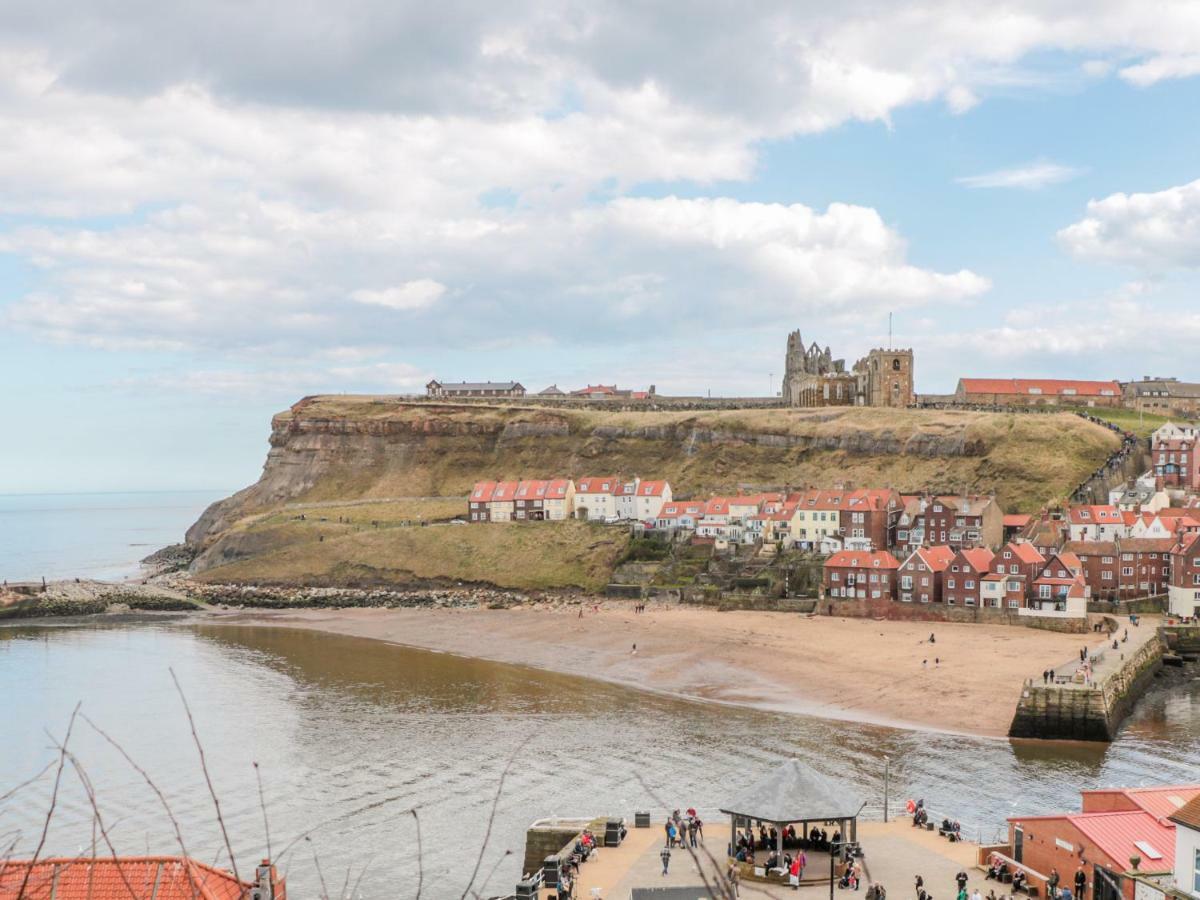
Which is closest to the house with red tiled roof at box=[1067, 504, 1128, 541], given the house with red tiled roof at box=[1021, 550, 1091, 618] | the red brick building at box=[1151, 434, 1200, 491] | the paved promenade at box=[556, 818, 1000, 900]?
the house with red tiled roof at box=[1021, 550, 1091, 618]

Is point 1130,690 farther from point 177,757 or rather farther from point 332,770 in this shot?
point 177,757

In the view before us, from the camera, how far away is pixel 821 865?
2798cm

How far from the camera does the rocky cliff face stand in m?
109

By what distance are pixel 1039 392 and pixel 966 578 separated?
235ft

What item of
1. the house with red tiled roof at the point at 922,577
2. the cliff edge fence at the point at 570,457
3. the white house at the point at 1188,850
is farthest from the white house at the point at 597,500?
the white house at the point at 1188,850

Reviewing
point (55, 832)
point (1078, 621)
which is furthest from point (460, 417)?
point (55, 832)

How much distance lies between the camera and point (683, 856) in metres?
29.7

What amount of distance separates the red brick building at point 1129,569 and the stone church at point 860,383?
61880mm

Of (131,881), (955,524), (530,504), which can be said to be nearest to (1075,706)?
(131,881)

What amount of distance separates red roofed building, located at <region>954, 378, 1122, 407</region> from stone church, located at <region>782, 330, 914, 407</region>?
8.62 meters

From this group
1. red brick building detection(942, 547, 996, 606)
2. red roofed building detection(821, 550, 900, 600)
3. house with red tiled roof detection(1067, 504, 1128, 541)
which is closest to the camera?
red brick building detection(942, 547, 996, 606)

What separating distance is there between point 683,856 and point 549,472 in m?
107

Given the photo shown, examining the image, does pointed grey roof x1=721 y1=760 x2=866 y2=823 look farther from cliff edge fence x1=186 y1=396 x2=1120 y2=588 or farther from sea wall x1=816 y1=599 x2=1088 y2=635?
cliff edge fence x1=186 y1=396 x2=1120 y2=588

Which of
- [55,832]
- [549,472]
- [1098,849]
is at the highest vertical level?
[549,472]
